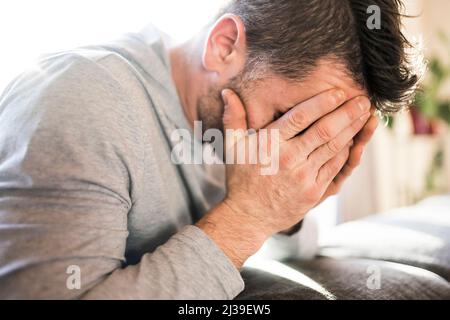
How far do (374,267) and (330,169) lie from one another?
196 mm

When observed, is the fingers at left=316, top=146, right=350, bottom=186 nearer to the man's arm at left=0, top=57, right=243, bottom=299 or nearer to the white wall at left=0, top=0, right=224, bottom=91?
the man's arm at left=0, top=57, right=243, bottom=299

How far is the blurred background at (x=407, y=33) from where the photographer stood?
1.08 m

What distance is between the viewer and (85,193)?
572 mm

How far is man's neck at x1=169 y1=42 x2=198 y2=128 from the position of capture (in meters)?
0.89

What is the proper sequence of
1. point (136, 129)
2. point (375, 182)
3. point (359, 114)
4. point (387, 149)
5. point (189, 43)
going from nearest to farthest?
1. point (136, 129)
2. point (359, 114)
3. point (189, 43)
4. point (375, 182)
5. point (387, 149)

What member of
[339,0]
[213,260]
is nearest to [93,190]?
[213,260]

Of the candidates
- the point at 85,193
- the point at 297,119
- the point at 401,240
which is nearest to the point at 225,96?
the point at 297,119

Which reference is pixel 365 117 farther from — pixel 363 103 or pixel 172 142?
pixel 172 142

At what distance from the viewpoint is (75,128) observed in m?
0.59

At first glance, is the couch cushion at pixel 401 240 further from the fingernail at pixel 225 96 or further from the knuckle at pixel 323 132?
the fingernail at pixel 225 96
